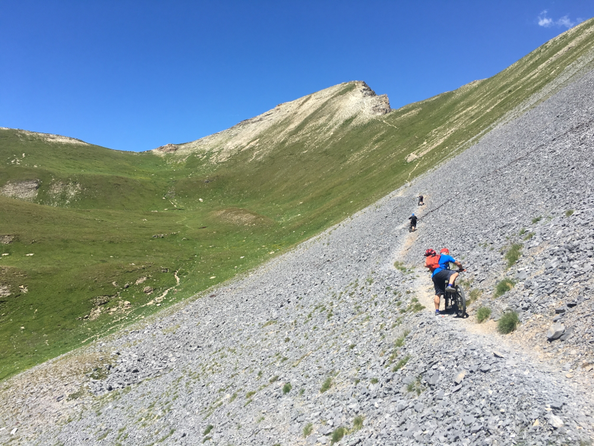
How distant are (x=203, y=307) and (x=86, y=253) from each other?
1505 inches

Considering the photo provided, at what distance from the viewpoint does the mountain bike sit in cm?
1438

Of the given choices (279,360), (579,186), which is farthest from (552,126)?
(279,360)

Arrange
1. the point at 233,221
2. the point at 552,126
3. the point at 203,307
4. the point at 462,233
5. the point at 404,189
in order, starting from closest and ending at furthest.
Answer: the point at 462,233 < the point at 552,126 < the point at 203,307 < the point at 404,189 < the point at 233,221

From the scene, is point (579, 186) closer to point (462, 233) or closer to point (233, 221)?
point (462, 233)

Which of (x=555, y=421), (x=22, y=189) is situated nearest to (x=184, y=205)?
(x=22, y=189)

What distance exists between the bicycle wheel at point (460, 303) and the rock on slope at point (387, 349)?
2.57 ft

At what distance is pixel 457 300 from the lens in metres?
14.8

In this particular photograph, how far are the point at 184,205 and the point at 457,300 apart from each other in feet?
404

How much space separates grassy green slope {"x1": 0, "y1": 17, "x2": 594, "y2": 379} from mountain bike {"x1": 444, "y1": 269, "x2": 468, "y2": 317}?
45.1 m

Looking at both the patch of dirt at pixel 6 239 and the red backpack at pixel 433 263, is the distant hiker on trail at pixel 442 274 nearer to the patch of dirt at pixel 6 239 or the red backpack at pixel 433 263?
the red backpack at pixel 433 263

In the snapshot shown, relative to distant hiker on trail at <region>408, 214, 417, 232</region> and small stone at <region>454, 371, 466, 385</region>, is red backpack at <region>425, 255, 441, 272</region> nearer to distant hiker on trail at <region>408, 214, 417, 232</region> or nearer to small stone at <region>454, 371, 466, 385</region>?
small stone at <region>454, 371, 466, 385</region>

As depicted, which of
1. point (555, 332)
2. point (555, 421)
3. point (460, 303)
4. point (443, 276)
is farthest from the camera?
point (443, 276)

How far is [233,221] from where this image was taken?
91.6m

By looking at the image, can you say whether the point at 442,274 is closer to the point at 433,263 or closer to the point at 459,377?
the point at 433,263
